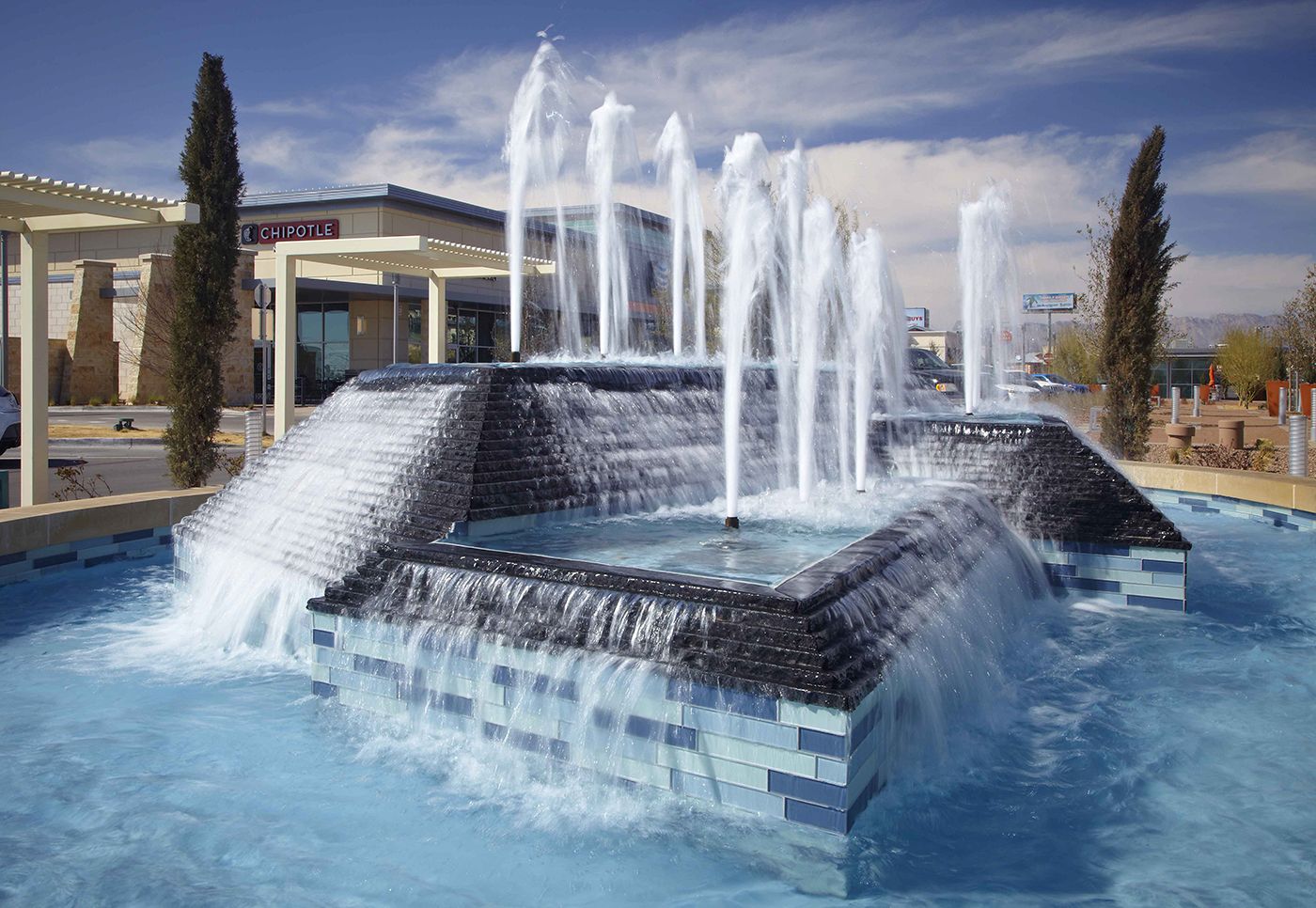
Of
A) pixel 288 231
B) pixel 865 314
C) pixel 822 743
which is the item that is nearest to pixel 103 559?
pixel 865 314

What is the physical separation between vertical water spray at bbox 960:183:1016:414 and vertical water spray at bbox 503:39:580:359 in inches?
241

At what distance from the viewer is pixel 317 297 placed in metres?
33.7

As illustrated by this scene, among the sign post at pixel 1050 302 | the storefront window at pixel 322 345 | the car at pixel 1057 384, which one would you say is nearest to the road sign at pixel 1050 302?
the sign post at pixel 1050 302

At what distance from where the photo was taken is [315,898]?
337 cm

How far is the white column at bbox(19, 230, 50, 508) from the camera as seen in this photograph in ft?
31.5

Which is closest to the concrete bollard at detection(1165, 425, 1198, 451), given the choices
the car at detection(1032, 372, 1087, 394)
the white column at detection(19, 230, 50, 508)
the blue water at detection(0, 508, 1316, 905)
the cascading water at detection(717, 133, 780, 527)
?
the blue water at detection(0, 508, 1316, 905)

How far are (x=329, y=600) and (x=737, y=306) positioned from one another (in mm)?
3604

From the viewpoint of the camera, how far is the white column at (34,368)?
9.59 meters

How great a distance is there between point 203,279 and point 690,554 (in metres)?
9.47

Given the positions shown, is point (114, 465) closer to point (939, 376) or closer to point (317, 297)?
point (939, 376)

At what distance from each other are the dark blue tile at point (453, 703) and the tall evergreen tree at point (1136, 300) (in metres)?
13.9

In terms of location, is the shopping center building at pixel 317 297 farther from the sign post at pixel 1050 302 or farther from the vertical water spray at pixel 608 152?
the sign post at pixel 1050 302

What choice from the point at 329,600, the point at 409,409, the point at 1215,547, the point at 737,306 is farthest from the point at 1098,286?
the point at 329,600

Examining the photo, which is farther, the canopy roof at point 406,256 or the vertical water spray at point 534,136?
the canopy roof at point 406,256
